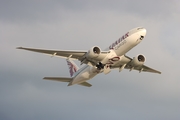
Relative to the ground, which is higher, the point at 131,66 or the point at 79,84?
the point at 131,66

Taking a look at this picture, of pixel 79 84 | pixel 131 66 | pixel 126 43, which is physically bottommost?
pixel 79 84

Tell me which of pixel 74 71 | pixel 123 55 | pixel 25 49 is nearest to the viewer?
pixel 25 49

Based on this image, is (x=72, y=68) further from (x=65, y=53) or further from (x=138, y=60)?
(x=138, y=60)

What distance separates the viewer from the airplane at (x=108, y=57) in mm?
56281

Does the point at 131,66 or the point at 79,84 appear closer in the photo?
the point at 131,66

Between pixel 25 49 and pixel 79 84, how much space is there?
1624cm

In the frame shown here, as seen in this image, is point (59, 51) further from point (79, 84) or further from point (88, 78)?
point (79, 84)

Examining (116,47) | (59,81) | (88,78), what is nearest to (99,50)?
(116,47)

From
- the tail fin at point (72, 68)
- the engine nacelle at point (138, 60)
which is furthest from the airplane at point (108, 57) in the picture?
the tail fin at point (72, 68)

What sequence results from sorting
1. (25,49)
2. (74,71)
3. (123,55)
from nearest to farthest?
1. (25,49)
2. (123,55)
3. (74,71)

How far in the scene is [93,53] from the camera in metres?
56.4

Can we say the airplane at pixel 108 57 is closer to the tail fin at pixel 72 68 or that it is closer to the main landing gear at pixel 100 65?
the main landing gear at pixel 100 65

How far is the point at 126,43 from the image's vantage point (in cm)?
5625

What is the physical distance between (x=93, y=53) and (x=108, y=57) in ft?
7.95
